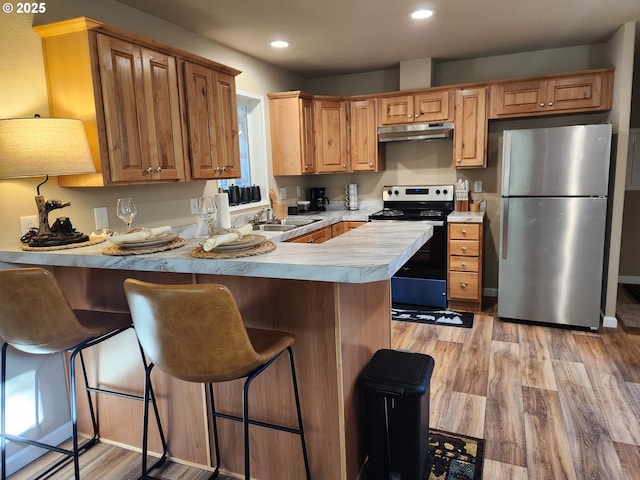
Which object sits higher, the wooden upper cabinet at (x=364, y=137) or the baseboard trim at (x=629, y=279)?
the wooden upper cabinet at (x=364, y=137)

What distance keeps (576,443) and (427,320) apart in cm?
185

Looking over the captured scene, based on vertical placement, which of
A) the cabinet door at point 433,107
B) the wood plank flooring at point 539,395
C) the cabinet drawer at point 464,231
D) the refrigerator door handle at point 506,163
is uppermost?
the cabinet door at point 433,107

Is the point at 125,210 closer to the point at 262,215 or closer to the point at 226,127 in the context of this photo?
the point at 226,127

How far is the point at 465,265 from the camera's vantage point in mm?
4062

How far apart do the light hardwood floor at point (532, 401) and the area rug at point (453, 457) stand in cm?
5

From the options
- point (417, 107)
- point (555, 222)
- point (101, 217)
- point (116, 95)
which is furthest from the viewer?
point (417, 107)

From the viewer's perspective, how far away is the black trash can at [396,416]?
1.74m

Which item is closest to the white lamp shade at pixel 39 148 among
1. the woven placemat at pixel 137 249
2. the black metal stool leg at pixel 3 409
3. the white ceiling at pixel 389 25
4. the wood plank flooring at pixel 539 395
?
the woven placemat at pixel 137 249

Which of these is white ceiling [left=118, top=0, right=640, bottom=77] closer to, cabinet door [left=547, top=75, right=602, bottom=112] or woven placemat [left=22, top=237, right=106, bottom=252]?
cabinet door [left=547, top=75, right=602, bottom=112]

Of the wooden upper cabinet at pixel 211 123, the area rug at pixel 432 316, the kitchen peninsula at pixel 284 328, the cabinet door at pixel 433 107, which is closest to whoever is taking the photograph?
the kitchen peninsula at pixel 284 328

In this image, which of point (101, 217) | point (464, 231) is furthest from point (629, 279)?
point (101, 217)

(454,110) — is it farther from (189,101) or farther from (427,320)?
(189,101)

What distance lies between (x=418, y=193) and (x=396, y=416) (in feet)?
10.7

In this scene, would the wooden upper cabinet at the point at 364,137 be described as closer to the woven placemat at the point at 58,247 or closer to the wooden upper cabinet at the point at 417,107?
the wooden upper cabinet at the point at 417,107
